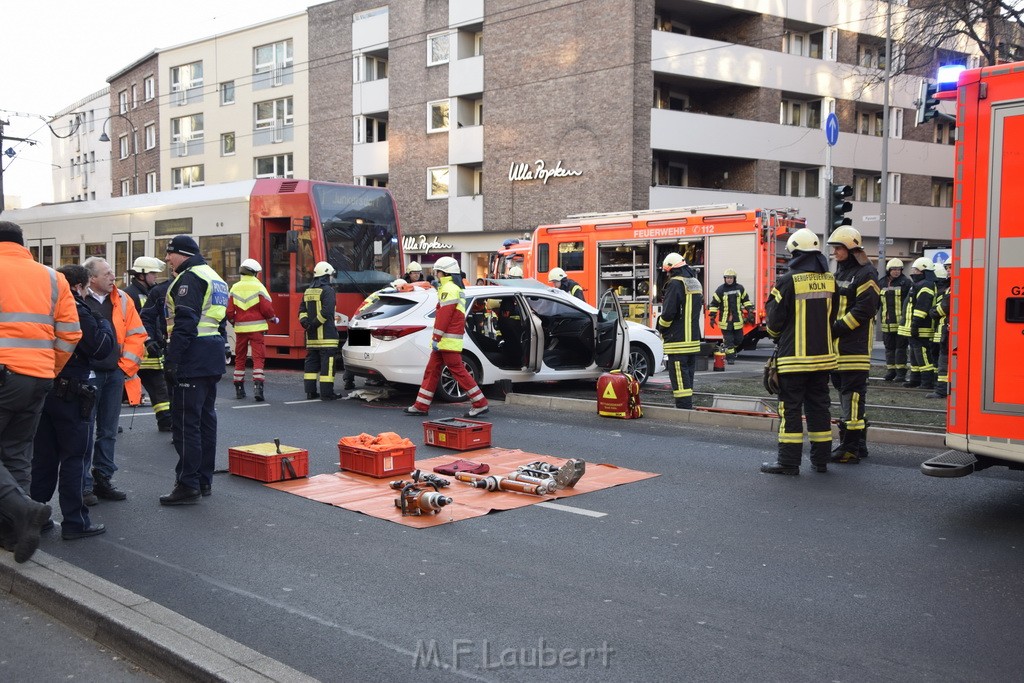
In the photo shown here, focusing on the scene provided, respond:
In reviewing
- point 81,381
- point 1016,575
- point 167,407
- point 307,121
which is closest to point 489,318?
point 167,407

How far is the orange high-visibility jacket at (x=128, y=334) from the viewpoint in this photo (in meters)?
7.17

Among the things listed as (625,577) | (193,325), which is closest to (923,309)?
(625,577)

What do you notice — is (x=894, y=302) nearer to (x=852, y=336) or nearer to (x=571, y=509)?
(x=852, y=336)

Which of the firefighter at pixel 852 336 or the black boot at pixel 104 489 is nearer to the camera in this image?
the black boot at pixel 104 489

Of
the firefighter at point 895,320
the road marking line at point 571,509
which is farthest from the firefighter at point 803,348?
the firefighter at point 895,320

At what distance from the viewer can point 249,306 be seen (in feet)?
41.3

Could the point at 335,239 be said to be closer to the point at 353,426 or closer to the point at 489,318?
the point at 489,318

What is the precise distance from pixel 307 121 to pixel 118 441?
115ft

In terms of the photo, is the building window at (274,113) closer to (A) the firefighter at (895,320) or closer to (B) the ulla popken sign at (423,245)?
(B) the ulla popken sign at (423,245)

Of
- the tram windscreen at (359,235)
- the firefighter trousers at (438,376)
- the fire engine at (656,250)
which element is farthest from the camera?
the fire engine at (656,250)

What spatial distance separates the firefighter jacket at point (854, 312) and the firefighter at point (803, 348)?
0.73ft

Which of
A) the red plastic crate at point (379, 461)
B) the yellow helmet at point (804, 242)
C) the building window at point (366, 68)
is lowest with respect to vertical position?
the red plastic crate at point (379, 461)

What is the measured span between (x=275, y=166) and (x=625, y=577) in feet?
137

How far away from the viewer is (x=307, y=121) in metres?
42.2
